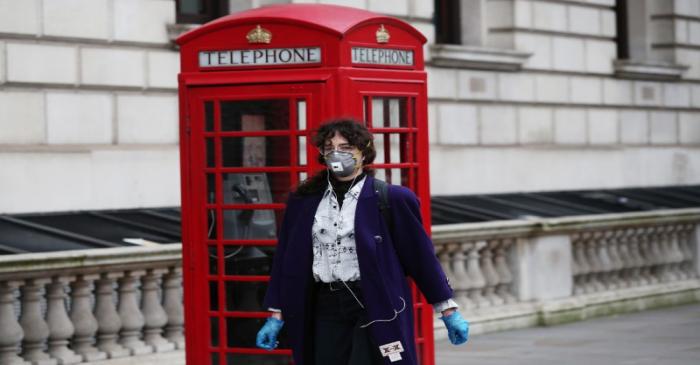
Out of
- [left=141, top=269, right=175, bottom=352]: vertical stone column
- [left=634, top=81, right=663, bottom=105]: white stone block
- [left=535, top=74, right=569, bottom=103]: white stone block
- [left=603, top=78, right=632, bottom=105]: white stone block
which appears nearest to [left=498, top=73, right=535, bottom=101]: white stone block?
[left=535, top=74, right=569, bottom=103]: white stone block

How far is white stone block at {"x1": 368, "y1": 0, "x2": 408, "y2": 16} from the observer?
1688 centimetres

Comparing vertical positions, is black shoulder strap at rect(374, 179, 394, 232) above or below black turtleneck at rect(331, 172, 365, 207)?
below

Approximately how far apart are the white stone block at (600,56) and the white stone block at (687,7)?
182cm

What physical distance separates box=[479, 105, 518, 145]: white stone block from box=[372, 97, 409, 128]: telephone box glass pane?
10905 mm

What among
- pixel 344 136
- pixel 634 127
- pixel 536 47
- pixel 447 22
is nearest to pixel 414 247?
pixel 344 136

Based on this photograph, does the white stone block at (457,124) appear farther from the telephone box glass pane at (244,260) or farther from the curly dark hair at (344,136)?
the curly dark hair at (344,136)

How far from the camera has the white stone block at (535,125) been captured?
19.3m

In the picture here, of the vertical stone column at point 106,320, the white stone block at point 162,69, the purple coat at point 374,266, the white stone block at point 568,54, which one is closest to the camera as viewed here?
the purple coat at point 374,266

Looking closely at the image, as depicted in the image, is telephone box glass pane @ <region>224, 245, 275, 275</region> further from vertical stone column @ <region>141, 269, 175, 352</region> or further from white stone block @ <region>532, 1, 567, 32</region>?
white stone block @ <region>532, 1, 567, 32</region>

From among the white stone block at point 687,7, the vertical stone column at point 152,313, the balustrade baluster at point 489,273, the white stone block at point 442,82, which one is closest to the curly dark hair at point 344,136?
the vertical stone column at point 152,313

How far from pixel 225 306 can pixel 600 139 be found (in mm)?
13810

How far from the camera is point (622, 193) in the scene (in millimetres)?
19828

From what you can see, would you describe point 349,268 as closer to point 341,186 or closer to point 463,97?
point 341,186

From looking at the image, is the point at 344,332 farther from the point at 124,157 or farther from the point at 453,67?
the point at 453,67
